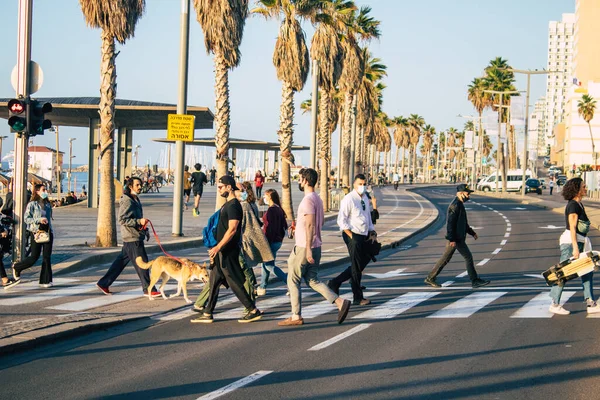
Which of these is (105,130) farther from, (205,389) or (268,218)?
(205,389)

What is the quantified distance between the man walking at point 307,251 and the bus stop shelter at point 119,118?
24.7 meters

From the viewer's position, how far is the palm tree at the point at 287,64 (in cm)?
3344

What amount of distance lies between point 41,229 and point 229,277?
475cm

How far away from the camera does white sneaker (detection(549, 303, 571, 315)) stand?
11562 millimetres

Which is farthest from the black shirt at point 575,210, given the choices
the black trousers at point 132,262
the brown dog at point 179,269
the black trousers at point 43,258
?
the black trousers at point 43,258

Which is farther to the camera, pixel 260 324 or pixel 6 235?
pixel 6 235

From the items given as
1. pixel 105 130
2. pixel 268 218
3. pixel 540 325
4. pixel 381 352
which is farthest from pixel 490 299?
pixel 105 130

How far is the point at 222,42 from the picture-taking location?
88.0 feet

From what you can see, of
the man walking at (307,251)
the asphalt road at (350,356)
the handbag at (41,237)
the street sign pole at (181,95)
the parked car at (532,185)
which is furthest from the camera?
the parked car at (532,185)

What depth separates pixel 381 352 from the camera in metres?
8.91

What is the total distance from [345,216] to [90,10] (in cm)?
1011

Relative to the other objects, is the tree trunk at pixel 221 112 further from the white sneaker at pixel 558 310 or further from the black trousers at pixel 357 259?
the white sneaker at pixel 558 310

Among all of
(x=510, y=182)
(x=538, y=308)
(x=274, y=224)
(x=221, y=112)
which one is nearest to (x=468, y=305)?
(x=538, y=308)

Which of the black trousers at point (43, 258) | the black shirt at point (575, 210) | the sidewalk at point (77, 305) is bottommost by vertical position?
the sidewalk at point (77, 305)
